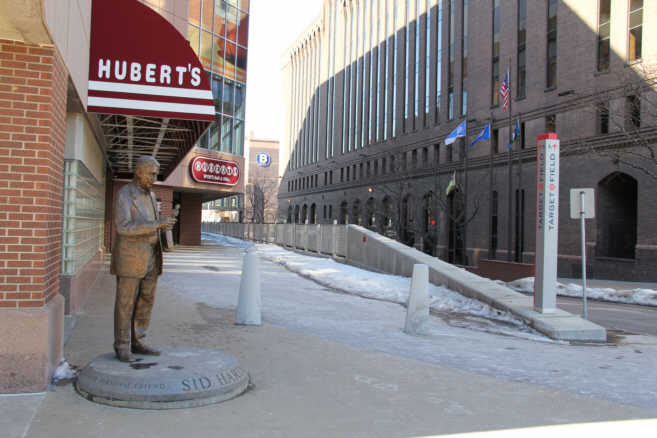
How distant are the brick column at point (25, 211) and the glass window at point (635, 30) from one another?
28.4 metres

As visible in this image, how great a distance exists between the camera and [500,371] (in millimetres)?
6344

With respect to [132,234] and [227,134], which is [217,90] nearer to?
[227,134]

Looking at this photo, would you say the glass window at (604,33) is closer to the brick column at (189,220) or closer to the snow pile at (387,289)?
the snow pile at (387,289)

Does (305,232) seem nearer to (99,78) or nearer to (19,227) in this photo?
(99,78)

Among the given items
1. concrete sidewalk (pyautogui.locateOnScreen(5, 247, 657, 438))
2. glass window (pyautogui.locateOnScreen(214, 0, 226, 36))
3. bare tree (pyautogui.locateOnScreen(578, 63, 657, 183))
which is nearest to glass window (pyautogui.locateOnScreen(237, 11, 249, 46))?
glass window (pyautogui.locateOnScreen(214, 0, 226, 36))

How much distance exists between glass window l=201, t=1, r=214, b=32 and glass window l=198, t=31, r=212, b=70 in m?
0.34

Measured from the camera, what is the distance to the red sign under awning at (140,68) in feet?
26.7

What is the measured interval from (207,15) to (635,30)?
20.8 metres

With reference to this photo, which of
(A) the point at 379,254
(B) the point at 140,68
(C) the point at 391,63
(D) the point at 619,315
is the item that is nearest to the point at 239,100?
(A) the point at 379,254

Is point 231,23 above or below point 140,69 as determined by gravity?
above

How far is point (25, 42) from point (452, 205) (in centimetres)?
3834

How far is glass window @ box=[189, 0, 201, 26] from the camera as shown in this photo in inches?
1030

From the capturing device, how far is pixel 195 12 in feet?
86.8

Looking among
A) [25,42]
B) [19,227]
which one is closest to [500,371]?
[19,227]
